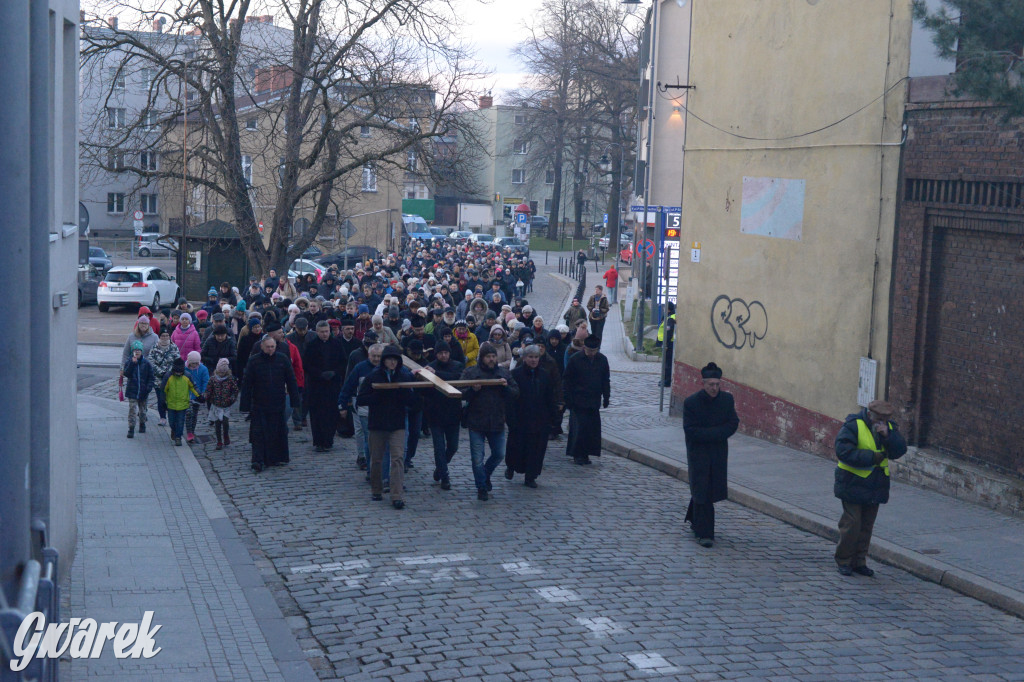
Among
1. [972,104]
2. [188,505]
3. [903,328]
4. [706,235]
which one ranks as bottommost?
[188,505]

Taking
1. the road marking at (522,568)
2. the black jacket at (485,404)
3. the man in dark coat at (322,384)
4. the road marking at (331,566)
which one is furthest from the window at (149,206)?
the road marking at (522,568)

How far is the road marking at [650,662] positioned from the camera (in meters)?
6.76

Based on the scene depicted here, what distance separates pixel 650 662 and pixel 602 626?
2.36 feet

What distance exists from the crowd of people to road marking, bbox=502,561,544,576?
223 centimetres

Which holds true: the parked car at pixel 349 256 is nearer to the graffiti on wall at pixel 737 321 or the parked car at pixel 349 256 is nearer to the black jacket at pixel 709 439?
the graffiti on wall at pixel 737 321

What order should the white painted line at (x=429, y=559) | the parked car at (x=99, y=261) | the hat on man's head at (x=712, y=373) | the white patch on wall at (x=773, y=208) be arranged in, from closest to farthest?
the white painted line at (x=429, y=559)
the hat on man's head at (x=712, y=373)
the white patch on wall at (x=773, y=208)
the parked car at (x=99, y=261)

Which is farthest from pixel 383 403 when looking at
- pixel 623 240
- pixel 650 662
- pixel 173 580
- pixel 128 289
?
pixel 623 240

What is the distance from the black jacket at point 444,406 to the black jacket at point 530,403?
0.67 metres

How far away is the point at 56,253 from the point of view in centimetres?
812

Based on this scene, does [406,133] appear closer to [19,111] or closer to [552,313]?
[552,313]

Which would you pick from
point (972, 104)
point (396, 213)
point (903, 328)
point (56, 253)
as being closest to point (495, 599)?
point (56, 253)

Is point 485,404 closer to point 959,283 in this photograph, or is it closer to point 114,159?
point 959,283

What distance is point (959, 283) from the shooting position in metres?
11.9

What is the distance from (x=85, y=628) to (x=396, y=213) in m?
54.7
